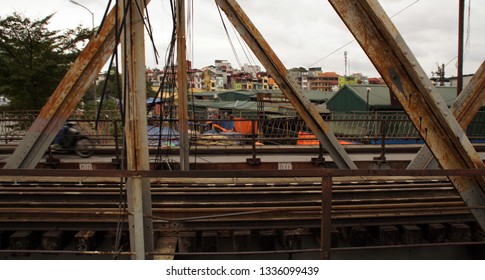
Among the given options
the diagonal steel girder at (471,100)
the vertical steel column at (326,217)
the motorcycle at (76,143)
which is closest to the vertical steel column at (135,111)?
the vertical steel column at (326,217)

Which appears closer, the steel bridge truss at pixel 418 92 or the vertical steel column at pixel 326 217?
the steel bridge truss at pixel 418 92

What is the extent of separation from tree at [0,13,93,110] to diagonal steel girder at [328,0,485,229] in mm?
17052

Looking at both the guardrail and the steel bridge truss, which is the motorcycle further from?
the steel bridge truss

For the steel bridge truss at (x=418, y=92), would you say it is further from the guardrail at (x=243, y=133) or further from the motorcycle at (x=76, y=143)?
the motorcycle at (x=76, y=143)

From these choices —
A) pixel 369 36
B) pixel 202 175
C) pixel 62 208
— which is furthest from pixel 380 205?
pixel 62 208

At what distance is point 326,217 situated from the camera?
326cm

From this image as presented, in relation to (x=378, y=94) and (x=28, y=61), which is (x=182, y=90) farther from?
(x=378, y=94)

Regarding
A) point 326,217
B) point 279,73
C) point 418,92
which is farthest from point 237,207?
point 418,92

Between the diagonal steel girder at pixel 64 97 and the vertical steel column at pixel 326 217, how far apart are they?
4514mm

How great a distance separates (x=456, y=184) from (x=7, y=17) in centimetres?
1997

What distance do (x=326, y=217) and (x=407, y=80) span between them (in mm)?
1566

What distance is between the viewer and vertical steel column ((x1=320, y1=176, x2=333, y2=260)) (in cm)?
318

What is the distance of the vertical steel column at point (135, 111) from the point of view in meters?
3.25

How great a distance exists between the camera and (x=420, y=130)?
3.30 metres
